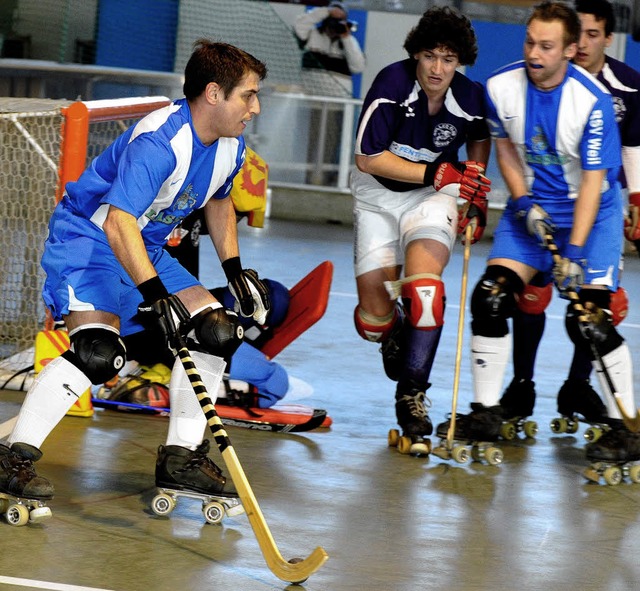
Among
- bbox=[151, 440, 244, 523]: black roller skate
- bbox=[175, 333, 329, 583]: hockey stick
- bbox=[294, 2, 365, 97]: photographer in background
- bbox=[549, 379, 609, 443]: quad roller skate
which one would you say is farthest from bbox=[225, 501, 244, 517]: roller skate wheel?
bbox=[294, 2, 365, 97]: photographer in background

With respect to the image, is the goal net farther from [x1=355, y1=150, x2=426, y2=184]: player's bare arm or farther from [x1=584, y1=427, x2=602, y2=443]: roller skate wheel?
[x1=584, y1=427, x2=602, y2=443]: roller skate wheel

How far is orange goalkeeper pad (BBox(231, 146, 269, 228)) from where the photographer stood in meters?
5.27

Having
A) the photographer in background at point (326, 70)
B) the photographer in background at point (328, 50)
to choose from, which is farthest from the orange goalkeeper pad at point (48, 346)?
the photographer in background at point (328, 50)

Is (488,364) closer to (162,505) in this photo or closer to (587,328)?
(587,328)

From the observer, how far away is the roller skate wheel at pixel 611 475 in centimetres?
438

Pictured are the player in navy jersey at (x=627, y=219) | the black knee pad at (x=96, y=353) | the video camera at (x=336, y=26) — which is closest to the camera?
the black knee pad at (x=96, y=353)

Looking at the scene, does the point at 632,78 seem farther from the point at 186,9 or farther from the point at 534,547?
the point at 186,9

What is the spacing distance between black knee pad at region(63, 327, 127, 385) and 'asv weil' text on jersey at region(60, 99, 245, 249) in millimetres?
332

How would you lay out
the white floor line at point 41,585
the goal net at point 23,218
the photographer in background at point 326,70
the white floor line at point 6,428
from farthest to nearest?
the photographer in background at point 326,70
the goal net at point 23,218
the white floor line at point 6,428
the white floor line at point 41,585

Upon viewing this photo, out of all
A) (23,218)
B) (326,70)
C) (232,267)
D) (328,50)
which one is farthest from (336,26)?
Answer: (232,267)

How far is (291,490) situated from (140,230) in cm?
100

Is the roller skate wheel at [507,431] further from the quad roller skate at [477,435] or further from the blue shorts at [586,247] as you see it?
the blue shorts at [586,247]

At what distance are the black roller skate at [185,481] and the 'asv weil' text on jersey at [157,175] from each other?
65 cm

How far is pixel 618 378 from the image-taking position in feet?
15.0
